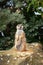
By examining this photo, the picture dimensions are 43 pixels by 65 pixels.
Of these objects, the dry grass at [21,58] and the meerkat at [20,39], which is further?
the meerkat at [20,39]

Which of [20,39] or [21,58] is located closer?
[21,58]

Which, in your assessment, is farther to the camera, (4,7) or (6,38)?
(4,7)

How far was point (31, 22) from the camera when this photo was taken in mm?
5961

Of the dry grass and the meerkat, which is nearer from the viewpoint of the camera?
the dry grass

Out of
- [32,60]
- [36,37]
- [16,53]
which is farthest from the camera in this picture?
[36,37]

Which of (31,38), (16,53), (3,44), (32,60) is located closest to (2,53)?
(16,53)

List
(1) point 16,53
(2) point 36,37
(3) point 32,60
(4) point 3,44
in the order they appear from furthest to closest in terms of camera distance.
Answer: (2) point 36,37 → (4) point 3,44 → (1) point 16,53 → (3) point 32,60

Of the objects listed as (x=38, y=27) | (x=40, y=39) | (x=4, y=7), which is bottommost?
A: (x=40, y=39)

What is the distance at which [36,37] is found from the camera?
6.18m

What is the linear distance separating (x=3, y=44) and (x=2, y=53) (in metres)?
1.12

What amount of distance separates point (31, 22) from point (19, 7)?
1.61ft

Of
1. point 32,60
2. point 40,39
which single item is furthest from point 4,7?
point 32,60

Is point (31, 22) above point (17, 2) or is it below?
A: below

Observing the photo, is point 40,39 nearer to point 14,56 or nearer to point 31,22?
point 31,22
